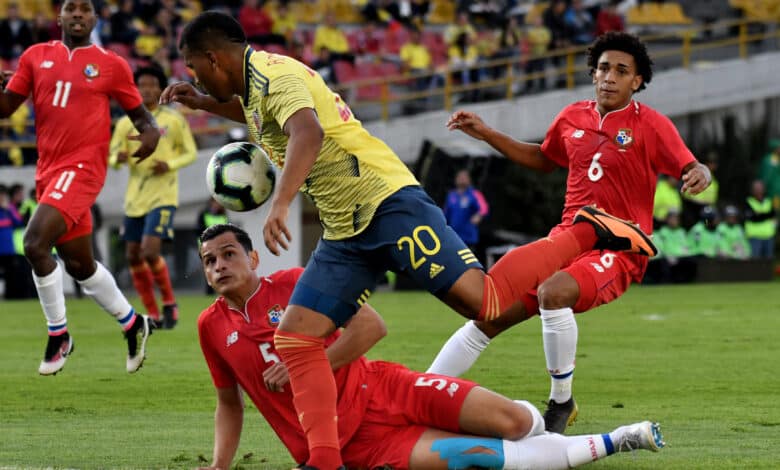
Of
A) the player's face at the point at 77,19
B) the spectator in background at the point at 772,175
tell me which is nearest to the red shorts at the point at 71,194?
the player's face at the point at 77,19

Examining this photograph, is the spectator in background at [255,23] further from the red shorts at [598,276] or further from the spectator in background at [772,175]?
the red shorts at [598,276]

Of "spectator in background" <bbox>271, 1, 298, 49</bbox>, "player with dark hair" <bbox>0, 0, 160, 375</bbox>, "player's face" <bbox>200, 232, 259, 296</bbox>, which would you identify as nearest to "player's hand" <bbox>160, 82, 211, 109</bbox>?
"player's face" <bbox>200, 232, 259, 296</bbox>

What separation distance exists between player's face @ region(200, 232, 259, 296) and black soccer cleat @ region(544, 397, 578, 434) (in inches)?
79.7

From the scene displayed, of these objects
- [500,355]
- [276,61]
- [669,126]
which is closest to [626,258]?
[669,126]

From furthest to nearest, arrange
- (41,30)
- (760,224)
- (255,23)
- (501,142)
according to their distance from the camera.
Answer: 1. (255,23)
2. (760,224)
3. (41,30)
4. (501,142)

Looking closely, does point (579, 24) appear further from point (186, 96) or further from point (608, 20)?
point (186, 96)

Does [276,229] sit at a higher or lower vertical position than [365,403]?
higher

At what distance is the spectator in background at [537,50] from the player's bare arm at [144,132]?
18426 mm

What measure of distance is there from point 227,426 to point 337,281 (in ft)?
2.73

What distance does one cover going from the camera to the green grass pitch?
7059 mm

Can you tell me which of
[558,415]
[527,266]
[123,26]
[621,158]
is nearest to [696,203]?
[123,26]

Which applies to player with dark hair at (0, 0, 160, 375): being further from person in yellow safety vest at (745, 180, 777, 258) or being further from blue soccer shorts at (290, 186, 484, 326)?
person in yellow safety vest at (745, 180, 777, 258)

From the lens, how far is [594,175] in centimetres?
823

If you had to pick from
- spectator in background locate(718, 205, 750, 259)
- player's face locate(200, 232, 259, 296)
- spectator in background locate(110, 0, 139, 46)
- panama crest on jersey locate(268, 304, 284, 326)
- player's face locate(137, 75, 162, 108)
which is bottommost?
spectator in background locate(718, 205, 750, 259)
